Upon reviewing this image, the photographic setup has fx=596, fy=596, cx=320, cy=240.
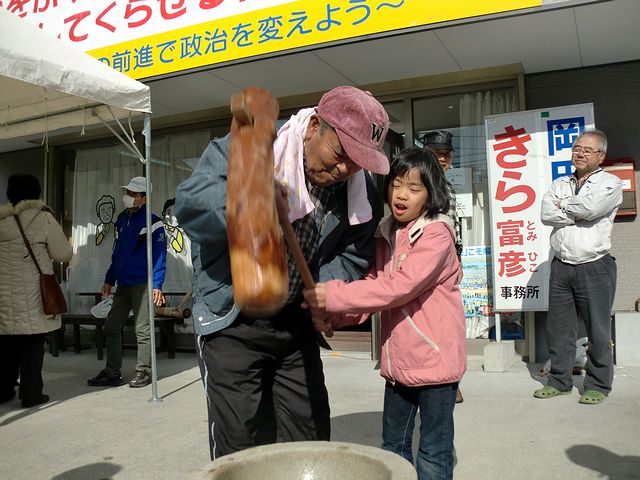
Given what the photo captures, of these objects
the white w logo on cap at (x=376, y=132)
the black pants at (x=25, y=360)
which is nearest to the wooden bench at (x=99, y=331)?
the black pants at (x=25, y=360)

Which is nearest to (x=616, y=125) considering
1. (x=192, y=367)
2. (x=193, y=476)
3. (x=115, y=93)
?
(x=115, y=93)

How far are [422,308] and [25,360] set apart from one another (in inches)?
160

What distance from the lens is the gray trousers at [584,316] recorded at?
4609mm

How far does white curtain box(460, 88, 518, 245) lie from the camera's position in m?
6.60

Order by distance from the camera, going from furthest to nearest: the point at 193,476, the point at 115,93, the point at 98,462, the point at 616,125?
the point at 616,125 → the point at 115,93 → the point at 98,462 → the point at 193,476

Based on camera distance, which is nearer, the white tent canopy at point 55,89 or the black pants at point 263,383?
the black pants at point 263,383

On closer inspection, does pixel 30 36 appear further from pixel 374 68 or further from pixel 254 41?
pixel 374 68

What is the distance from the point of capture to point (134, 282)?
5836mm

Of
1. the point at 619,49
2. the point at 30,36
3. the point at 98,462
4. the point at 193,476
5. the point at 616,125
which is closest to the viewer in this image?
the point at 193,476

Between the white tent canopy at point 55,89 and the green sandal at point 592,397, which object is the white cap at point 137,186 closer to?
the white tent canopy at point 55,89

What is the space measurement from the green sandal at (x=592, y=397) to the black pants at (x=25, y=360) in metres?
4.46

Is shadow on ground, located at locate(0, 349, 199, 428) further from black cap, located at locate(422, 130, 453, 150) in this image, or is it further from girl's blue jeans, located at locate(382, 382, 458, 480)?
girl's blue jeans, located at locate(382, 382, 458, 480)

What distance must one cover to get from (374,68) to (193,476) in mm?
5434

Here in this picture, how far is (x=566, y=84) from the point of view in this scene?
6250 mm
